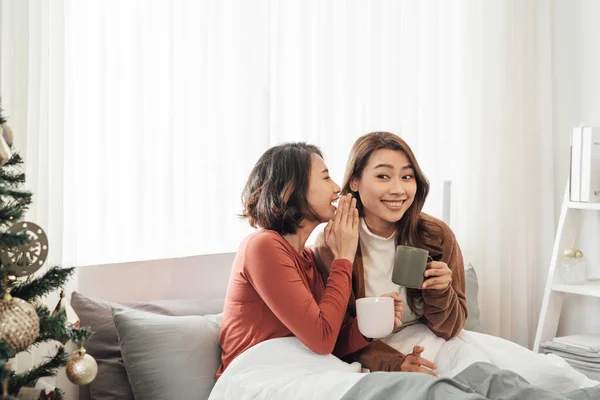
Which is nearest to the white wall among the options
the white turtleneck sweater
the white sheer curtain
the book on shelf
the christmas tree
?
the white sheer curtain

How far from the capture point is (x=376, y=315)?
5.76ft

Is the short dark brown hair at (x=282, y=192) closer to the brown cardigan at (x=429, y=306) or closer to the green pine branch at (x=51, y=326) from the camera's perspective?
the brown cardigan at (x=429, y=306)

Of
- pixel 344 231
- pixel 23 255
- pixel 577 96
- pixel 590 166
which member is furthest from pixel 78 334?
pixel 577 96

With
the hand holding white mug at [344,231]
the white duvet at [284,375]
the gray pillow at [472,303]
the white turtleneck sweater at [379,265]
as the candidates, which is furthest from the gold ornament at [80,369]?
the gray pillow at [472,303]

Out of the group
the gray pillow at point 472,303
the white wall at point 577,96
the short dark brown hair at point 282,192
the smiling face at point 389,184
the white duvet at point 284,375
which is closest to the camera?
→ the white duvet at point 284,375

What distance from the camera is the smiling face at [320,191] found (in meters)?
1.91

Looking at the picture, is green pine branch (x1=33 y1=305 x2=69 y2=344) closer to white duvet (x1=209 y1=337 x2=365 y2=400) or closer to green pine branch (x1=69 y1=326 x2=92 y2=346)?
green pine branch (x1=69 y1=326 x2=92 y2=346)

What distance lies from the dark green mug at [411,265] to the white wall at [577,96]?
155 cm

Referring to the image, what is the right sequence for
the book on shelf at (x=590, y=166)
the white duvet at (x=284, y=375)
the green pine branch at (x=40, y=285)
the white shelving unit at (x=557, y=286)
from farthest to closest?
the white shelving unit at (x=557, y=286) → the book on shelf at (x=590, y=166) → the white duvet at (x=284, y=375) → the green pine branch at (x=40, y=285)

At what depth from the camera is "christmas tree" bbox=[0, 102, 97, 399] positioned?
3.89 ft

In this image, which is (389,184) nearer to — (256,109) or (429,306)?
(429,306)

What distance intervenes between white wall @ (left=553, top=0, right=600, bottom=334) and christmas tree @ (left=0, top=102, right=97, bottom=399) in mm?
2363

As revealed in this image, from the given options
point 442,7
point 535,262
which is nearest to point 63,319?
point 442,7

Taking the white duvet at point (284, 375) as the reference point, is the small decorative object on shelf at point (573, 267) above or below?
above
